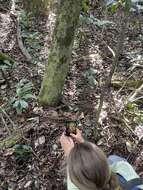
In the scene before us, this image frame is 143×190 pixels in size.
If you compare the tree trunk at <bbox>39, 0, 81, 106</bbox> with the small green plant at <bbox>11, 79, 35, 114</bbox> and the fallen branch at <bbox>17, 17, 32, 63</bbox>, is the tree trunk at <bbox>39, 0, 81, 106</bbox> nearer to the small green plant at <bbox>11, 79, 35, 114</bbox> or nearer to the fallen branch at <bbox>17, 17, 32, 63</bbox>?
the small green plant at <bbox>11, 79, 35, 114</bbox>

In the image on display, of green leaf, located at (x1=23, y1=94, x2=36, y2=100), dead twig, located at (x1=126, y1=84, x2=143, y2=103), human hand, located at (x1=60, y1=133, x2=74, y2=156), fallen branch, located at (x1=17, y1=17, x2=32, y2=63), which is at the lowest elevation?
green leaf, located at (x1=23, y1=94, x2=36, y2=100)

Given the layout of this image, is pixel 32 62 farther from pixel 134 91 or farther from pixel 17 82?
pixel 134 91

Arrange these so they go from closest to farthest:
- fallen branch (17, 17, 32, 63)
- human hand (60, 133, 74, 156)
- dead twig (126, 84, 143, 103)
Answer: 1. human hand (60, 133, 74, 156)
2. dead twig (126, 84, 143, 103)
3. fallen branch (17, 17, 32, 63)

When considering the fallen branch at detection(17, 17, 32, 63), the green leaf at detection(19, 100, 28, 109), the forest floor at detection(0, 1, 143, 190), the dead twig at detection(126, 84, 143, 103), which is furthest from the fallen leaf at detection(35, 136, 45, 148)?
the fallen branch at detection(17, 17, 32, 63)

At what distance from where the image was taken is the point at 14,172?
428 cm

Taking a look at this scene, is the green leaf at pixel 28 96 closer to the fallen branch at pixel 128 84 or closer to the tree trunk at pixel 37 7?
the fallen branch at pixel 128 84

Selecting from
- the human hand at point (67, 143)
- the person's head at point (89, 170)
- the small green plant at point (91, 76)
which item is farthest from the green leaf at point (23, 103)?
the person's head at point (89, 170)

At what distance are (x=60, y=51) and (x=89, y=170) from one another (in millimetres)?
2285

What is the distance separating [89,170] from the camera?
2.43m

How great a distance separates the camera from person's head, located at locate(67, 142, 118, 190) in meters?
2.42

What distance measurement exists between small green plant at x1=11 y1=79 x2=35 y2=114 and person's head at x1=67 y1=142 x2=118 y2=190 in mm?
2376

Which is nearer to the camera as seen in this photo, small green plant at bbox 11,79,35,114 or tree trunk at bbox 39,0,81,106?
tree trunk at bbox 39,0,81,106

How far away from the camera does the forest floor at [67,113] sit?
4.26 metres

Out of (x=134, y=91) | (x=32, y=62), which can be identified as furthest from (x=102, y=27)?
(x=134, y=91)
